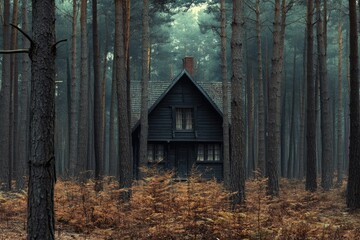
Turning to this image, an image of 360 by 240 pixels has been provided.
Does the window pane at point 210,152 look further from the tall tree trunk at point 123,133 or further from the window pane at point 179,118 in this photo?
the tall tree trunk at point 123,133

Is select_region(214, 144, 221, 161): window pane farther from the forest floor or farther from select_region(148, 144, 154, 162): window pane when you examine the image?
the forest floor

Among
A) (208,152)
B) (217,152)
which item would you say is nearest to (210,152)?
(208,152)

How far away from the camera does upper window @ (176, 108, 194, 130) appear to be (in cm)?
3331

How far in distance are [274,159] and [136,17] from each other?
27570 mm

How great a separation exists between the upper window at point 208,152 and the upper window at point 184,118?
63.9 inches

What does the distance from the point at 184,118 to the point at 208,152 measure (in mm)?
2841

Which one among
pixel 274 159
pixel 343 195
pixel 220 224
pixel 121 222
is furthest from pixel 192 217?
pixel 343 195

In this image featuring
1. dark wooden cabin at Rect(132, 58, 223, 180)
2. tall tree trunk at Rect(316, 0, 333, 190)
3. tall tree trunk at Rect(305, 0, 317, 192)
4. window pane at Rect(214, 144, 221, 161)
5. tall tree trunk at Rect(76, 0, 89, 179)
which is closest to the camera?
tall tree trunk at Rect(305, 0, 317, 192)

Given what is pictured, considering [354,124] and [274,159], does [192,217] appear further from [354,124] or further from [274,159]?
[274,159]

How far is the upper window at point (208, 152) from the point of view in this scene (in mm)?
33500

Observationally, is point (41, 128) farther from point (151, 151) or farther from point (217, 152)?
point (217, 152)

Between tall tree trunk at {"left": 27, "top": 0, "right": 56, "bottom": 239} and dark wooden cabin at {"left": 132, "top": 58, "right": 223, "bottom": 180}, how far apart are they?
25.9 m

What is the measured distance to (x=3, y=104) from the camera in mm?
20859

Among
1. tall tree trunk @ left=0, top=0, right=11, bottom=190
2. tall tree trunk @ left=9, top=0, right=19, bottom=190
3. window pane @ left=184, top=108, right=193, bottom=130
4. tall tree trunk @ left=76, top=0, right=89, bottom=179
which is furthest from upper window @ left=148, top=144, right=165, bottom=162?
tall tree trunk @ left=0, top=0, right=11, bottom=190
